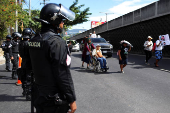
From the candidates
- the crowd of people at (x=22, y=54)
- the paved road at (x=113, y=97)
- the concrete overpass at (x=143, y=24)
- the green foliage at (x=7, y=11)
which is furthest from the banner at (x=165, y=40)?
the green foliage at (x=7, y=11)

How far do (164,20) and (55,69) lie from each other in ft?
54.6

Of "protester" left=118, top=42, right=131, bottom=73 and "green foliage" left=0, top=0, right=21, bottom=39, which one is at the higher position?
"green foliage" left=0, top=0, right=21, bottom=39

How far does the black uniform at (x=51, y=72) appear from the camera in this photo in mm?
2012

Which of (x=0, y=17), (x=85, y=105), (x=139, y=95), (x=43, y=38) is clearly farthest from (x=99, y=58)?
(x=0, y=17)

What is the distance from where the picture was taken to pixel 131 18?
22734 millimetres

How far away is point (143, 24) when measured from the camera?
20.5 m

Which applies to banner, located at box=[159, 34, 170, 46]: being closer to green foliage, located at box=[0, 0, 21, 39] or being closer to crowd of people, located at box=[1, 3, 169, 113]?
crowd of people, located at box=[1, 3, 169, 113]

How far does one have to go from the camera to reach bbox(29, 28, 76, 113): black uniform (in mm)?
2012

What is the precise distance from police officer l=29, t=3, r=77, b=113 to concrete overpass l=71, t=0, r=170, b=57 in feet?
51.4

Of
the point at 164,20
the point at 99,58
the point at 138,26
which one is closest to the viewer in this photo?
the point at 99,58

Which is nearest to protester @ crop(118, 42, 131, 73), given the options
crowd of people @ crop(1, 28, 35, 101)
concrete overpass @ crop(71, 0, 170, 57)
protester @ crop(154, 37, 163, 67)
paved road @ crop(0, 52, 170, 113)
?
paved road @ crop(0, 52, 170, 113)

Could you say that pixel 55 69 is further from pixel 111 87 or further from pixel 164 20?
pixel 164 20

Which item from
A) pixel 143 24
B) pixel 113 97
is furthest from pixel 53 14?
pixel 143 24

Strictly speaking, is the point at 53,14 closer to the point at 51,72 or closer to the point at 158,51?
the point at 51,72
